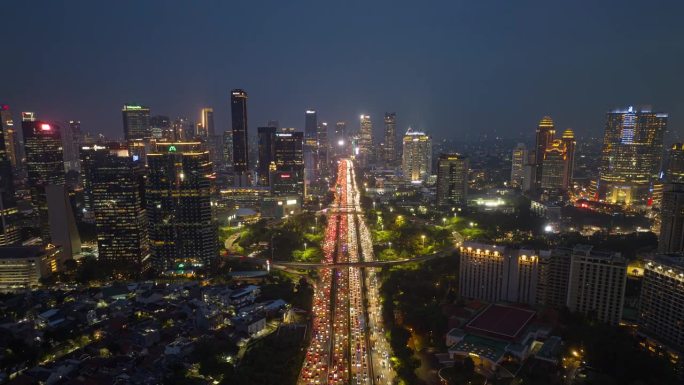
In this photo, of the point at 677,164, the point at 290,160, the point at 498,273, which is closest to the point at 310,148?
the point at 290,160

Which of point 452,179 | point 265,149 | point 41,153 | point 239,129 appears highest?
point 239,129

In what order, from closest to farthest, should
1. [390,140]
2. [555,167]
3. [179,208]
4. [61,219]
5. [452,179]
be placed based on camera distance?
[179,208], [61,219], [452,179], [555,167], [390,140]

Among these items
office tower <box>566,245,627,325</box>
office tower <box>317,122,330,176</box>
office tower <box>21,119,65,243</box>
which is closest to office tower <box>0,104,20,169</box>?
office tower <box>21,119,65,243</box>

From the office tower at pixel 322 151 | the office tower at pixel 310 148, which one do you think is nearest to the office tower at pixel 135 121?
the office tower at pixel 310 148

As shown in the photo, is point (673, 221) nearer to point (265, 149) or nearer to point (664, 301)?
point (664, 301)

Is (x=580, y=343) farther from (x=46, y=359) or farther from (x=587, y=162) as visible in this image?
(x=587, y=162)

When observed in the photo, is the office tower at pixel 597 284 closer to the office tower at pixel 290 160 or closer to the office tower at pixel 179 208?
the office tower at pixel 179 208
